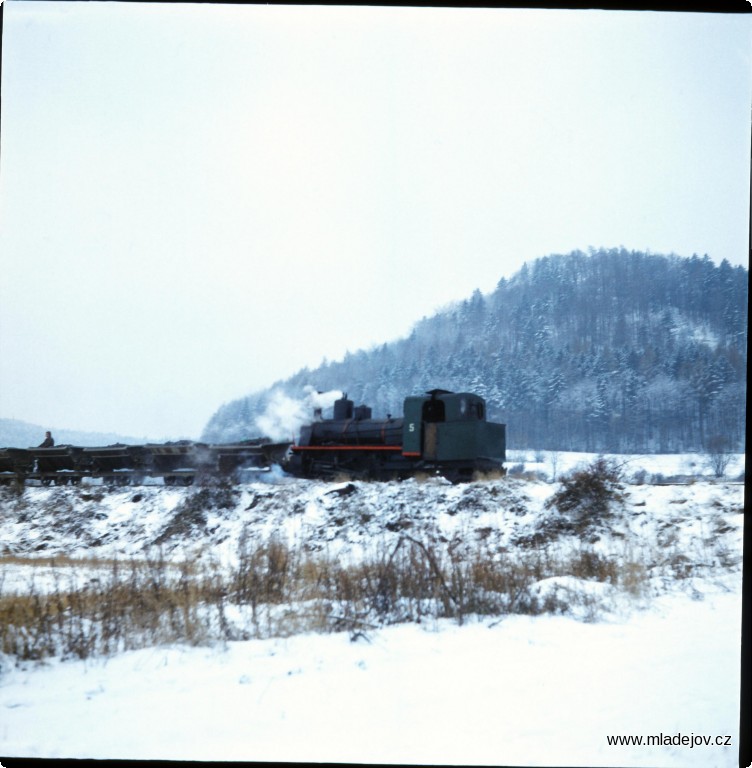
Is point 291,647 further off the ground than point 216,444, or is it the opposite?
point 216,444

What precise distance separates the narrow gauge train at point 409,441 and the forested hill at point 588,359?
675mm

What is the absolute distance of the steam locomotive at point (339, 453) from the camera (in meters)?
8.28

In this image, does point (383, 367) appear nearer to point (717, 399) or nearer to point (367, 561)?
point (367, 561)

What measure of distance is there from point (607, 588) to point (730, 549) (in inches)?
59.5

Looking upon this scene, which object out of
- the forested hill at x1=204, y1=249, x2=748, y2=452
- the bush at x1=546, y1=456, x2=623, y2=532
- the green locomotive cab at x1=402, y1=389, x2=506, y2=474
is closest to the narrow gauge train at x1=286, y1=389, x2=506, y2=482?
the green locomotive cab at x1=402, y1=389, x2=506, y2=474

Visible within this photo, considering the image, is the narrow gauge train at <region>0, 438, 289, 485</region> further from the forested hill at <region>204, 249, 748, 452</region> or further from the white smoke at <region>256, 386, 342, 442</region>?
the forested hill at <region>204, 249, 748, 452</region>

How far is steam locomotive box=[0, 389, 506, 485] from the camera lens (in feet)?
27.2

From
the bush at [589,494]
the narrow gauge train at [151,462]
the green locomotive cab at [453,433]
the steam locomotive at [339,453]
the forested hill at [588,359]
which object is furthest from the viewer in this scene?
Answer: the steam locomotive at [339,453]

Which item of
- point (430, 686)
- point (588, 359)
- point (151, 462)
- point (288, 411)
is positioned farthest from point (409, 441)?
point (430, 686)

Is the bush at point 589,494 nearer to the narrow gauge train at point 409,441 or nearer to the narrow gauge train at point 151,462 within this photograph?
the narrow gauge train at point 409,441

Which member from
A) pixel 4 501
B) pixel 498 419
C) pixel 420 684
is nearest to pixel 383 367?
pixel 498 419

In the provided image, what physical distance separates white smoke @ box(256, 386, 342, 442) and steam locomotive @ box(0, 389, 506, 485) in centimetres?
32

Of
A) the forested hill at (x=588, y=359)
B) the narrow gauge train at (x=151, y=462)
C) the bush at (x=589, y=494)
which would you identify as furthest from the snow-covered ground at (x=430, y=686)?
the narrow gauge train at (x=151, y=462)

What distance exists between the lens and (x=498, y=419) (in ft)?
24.5
